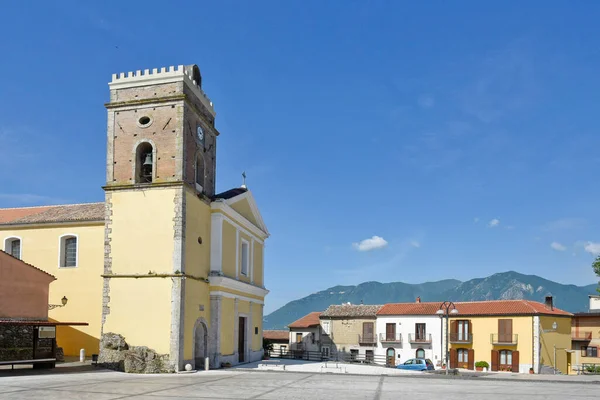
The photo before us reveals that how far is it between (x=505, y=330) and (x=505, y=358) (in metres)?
2.31

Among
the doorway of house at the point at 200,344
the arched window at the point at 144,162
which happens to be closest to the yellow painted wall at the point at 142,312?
the doorway of house at the point at 200,344

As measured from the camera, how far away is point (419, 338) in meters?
55.8

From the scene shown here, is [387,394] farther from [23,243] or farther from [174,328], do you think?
[23,243]

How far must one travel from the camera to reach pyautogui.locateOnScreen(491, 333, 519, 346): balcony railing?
50.7m

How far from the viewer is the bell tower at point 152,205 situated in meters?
26.5

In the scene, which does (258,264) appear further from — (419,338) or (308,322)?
(308,322)

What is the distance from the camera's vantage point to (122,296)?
1064 inches

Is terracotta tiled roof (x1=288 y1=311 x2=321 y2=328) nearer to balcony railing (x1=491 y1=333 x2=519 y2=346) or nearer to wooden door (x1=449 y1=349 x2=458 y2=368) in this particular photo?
wooden door (x1=449 y1=349 x2=458 y2=368)

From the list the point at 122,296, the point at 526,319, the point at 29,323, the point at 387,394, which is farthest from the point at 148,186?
the point at 526,319

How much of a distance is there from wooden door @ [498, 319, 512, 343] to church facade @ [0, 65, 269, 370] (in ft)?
88.1

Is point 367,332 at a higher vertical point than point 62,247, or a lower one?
lower

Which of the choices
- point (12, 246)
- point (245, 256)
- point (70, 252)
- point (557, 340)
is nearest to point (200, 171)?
point (245, 256)

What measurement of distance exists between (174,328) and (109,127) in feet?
32.9

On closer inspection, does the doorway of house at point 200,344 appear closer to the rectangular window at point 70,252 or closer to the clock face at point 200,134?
the rectangular window at point 70,252
